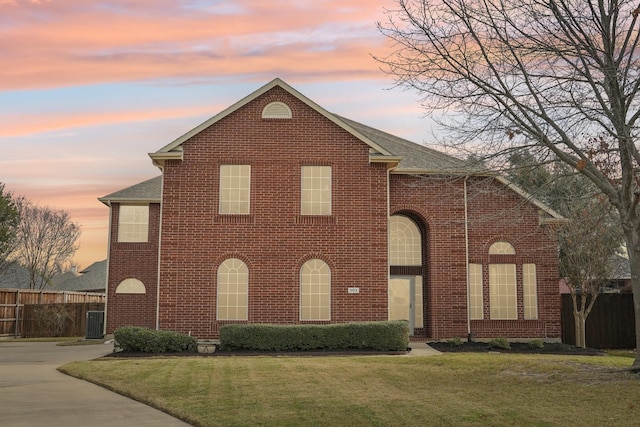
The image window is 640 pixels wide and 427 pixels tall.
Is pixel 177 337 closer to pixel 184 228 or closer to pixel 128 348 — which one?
pixel 128 348

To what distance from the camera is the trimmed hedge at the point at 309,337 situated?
21031 millimetres

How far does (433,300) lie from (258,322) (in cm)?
681

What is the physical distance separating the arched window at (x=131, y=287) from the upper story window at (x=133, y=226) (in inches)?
70.9

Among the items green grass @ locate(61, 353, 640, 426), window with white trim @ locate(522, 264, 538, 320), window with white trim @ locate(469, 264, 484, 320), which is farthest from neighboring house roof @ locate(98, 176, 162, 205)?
window with white trim @ locate(522, 264, 538, 320)

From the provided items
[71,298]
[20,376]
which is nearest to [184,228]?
[20,376]

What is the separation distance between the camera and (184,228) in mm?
23172

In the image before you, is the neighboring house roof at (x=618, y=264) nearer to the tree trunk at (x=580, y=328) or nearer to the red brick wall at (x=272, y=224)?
the tree trunk at (x=580, y=328)

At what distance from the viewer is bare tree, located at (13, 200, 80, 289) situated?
54.8 meters

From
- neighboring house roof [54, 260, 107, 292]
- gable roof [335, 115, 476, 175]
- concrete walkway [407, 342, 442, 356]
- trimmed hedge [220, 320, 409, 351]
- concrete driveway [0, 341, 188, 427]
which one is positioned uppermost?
gable roof [335, 115, 476, 175]

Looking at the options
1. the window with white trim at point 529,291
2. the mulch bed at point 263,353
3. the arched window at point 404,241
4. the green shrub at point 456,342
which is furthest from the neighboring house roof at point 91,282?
the green shrub at point 456,342

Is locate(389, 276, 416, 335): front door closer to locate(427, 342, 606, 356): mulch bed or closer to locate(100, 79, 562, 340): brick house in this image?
locate(100, 79, 562, 340): brick house

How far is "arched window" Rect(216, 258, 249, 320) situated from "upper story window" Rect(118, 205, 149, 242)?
862 centimetres

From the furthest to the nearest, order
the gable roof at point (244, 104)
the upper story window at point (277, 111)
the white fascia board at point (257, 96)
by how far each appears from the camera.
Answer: the upper story window at point (277, 111) < the white fascia board at point (257, 96) < the gable roof at point (244, 104)

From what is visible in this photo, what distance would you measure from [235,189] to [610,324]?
16.6 meters
